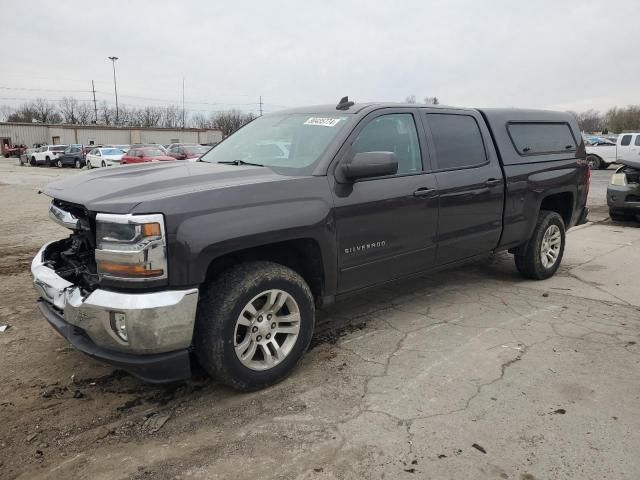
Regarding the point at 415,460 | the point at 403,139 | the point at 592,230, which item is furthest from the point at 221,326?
the point at 592,230

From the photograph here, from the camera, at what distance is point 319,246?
11.5 ft

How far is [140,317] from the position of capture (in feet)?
8.95

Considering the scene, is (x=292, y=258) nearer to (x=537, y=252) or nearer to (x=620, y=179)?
(x=537, y=252)

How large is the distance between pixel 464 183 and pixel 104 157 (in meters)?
32.1

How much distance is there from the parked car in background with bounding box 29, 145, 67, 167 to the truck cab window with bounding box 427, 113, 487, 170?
40.8 meters

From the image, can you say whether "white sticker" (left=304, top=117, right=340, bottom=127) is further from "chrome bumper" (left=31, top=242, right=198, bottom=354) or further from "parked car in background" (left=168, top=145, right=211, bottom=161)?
"parked car in background" (left=168, top=145, right=211, bottom=161)

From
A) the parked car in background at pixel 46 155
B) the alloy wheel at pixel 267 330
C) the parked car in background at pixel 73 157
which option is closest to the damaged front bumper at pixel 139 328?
the alloy wheel at pixel 267 330

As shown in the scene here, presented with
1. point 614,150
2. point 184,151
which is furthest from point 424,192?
point 614,150

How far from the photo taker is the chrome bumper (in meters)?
2.74

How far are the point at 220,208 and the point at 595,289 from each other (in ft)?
14.8

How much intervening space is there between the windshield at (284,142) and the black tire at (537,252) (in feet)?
9.43

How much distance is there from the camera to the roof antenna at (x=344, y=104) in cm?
415

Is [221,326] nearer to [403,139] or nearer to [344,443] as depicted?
[344,443]

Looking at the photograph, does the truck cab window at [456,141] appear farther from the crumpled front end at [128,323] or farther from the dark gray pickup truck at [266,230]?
the crumpled front end at [128,323]
